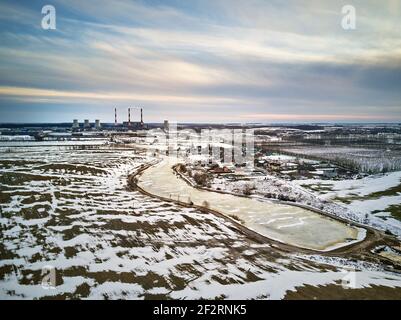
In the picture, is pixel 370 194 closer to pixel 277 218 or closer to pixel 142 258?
pixel 277 218

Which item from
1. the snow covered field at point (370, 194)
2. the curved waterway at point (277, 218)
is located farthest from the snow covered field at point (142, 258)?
the snow covered field at point (370, 194)

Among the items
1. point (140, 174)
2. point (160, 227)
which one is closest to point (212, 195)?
point (160, 227)

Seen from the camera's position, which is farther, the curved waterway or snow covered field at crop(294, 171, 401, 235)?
snow covered field at crop(294, 171, 401, 235)

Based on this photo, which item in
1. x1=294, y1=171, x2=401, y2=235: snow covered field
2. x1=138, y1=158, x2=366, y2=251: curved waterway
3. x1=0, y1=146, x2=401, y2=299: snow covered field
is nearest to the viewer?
x1=0, y1=146, x2=401, y2=299: snow covered field

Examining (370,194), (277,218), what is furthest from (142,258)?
(370,194)

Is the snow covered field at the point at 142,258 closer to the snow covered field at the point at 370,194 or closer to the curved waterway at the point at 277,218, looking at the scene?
the curved waterway at the point at 277,218

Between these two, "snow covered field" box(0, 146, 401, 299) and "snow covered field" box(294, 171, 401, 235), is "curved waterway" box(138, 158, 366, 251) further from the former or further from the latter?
"snow covered field" box(294, 171, 401, 235)

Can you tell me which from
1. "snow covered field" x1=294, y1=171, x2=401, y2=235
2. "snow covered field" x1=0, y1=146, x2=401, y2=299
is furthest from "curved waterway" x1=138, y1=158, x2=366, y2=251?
"snow covered field" x1=294, y1=171, x2=401, y2=235
